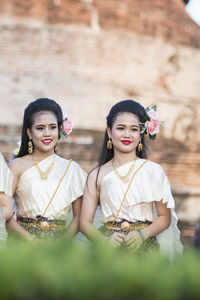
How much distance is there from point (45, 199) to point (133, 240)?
672mm

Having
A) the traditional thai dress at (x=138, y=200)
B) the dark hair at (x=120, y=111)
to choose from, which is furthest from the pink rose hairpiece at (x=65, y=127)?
the traditional thai dress at (x=138, y=200)

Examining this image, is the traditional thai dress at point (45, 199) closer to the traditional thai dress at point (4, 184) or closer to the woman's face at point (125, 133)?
the traditional thai dress at point (4, 184)

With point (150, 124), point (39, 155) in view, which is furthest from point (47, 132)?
point (150, 124)

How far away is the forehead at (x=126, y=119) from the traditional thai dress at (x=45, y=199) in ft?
1.61

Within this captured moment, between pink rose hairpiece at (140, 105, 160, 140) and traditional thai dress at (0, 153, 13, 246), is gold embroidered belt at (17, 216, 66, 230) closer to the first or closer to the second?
traditional thai dress at (0, 153, 13, 246)

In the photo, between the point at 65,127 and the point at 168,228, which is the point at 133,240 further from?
the point at 65,127

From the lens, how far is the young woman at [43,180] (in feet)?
10.9

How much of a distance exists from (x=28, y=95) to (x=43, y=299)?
7.56 metres

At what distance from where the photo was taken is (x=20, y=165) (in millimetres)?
3451

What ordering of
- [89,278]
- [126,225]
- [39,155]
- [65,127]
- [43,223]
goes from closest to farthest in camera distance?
[89,278], [126,225], [43,223], [39,155], [65,127]

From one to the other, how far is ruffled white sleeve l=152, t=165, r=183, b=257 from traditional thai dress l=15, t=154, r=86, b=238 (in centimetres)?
53

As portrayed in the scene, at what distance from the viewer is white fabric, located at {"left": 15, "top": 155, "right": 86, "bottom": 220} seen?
11.0ft

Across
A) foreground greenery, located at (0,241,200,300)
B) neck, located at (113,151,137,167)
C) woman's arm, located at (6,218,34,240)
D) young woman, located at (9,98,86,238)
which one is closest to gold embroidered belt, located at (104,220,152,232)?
young woman, located at (9,98,86,238)

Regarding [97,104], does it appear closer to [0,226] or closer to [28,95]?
[28,95]
